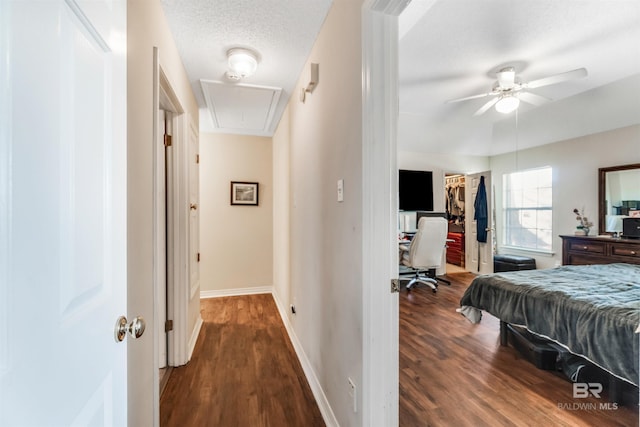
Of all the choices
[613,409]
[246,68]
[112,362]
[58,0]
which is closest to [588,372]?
[613,409]

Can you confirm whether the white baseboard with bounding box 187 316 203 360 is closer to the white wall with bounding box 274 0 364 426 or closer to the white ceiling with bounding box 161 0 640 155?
the white wall with bounding box 274 0 364 426

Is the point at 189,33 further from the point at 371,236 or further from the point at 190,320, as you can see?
the point at 190,320

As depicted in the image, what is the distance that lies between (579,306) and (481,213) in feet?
11.9

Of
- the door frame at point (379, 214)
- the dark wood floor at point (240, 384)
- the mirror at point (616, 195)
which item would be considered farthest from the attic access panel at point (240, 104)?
the mirror at point (616, 195)

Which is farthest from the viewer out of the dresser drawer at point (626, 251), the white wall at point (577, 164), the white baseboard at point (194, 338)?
the white wall at point (577, 164)

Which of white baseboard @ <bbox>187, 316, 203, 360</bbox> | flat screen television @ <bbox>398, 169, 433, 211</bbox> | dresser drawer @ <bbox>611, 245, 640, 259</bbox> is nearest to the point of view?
white baseboard @ <bbox>187, 316, 203, 360</bbox>

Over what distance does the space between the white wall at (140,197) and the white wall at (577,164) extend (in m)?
5.11

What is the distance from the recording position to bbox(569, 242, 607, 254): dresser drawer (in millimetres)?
3535

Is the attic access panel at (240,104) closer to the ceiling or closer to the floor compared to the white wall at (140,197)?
closer to the ceiling

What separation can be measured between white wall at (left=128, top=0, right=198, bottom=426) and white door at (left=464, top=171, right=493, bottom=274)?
5.40 m

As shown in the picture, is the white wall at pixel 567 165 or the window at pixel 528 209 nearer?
the white wall at pixel 567 165

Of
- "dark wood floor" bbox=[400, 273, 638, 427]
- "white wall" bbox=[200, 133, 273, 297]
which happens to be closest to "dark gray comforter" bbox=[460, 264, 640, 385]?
"dark wood floor" bbox=[400, 273, 638, 427]

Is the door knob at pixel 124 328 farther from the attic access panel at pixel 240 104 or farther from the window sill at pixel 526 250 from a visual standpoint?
the window sill at pixel 526 250

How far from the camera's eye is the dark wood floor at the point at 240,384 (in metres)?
1.67
